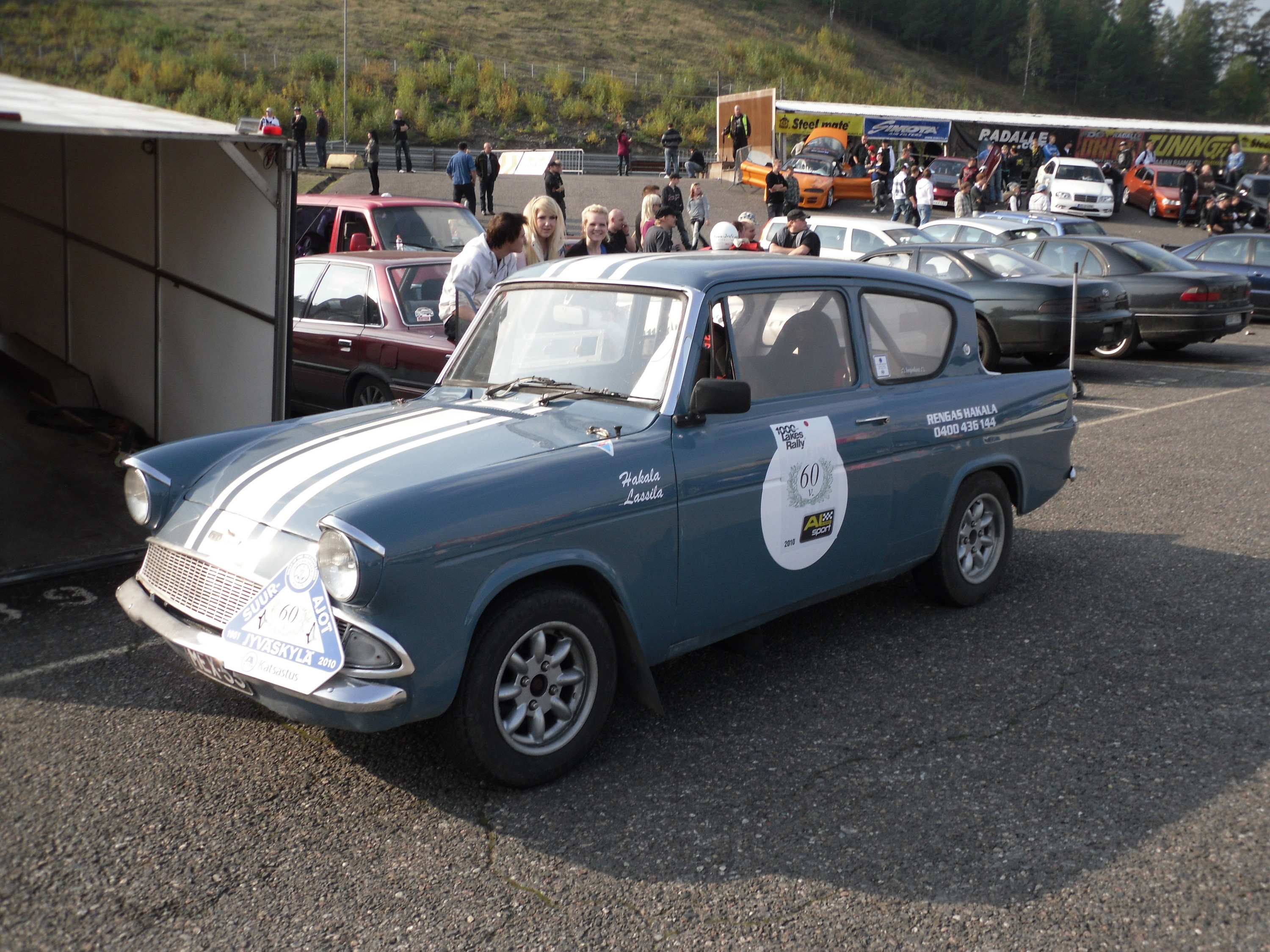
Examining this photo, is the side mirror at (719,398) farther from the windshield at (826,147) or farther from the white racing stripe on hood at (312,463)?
the windshield at (826,147)

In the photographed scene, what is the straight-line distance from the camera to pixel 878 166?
31.8 m

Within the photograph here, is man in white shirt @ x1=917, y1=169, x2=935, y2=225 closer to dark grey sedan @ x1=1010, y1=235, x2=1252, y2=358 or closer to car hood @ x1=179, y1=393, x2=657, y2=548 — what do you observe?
dark grey sedan @ x1=1010, y1=235, x2=1252, y2=358

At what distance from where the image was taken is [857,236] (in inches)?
656

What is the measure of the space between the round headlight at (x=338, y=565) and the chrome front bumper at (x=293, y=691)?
267 mm

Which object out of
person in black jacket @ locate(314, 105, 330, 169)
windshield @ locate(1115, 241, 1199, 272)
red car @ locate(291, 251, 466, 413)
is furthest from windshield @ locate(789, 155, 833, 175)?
red car @ locate(291, 251, 466, 413)

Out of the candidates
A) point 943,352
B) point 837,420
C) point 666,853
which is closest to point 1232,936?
point 666,853

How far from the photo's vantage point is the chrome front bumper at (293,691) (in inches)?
127

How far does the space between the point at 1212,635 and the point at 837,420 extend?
7.23 ft

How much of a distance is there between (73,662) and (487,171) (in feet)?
68.6

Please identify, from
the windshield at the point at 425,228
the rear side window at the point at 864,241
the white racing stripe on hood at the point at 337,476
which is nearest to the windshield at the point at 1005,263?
the rear side window at the point at 864,241

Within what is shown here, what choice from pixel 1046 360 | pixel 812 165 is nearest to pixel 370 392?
pixel 1046 360

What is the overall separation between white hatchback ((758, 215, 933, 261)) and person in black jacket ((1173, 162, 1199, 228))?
61.7ft

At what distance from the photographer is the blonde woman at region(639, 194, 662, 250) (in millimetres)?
10734

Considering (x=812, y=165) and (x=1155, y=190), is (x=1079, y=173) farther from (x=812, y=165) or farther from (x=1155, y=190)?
(x=812, y=165)
